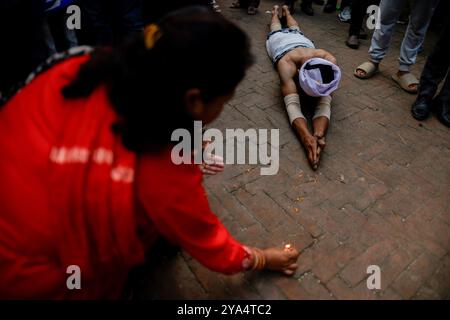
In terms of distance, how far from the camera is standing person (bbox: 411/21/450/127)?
322 cm

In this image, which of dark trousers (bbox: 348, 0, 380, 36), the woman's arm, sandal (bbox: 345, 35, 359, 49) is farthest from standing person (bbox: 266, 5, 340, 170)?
the woman's arm

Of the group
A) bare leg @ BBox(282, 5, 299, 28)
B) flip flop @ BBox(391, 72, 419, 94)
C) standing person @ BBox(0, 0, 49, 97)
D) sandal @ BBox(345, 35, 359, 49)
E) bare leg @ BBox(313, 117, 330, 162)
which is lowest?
flip flop @ BBox(391, 72, 419, 94)

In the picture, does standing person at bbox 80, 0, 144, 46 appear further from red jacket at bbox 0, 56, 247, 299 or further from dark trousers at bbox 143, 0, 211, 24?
red jacket at bbox 0, 56, 247, 299

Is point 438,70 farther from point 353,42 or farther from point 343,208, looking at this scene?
point 343,208

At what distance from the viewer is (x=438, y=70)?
10.8 ft

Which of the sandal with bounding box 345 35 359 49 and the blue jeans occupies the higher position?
the blue jeans

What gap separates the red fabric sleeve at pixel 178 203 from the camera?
1.12 metres

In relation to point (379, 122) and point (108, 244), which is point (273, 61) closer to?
point (379, 122)

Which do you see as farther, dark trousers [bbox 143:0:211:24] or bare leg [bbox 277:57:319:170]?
dark trousers [bbox 143:0:211:24]

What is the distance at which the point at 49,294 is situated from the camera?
1.31m

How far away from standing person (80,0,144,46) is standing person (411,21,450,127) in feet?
9.38

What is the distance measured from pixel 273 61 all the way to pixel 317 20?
2.22 meters

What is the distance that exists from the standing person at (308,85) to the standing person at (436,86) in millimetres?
976
